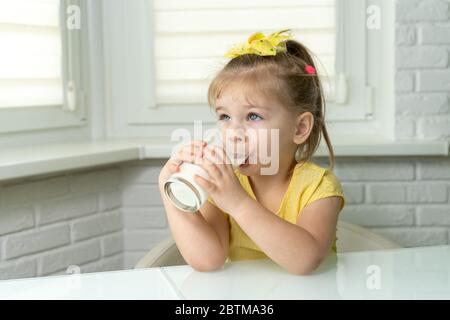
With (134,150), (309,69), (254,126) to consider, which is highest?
(309,69)

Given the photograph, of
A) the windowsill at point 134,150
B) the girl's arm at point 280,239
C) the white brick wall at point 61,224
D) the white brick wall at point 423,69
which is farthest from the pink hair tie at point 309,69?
the white brick wall at point 61,224

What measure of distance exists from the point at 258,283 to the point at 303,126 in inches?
18.0

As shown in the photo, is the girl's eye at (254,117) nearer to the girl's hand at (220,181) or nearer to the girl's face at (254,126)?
the girl's face at (254,126)

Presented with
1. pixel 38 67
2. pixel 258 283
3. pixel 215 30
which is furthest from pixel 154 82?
pixel 258 283

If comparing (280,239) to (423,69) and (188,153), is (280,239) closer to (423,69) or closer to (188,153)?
(188,153)

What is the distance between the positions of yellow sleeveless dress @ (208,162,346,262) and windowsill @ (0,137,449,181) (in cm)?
52

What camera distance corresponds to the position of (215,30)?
6.48ft

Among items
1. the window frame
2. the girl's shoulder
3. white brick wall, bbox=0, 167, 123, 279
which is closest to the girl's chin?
the girl's shoulder

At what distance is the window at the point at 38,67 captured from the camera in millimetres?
1711

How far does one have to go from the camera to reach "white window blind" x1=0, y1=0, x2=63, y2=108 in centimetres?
170

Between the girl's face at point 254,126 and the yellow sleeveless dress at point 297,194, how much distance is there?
7 centimetres

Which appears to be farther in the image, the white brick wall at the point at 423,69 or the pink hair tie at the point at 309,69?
the white brick wall at the point at 423,69

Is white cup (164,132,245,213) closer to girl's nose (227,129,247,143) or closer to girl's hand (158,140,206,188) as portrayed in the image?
A: girl's hand (158,140,206,188)

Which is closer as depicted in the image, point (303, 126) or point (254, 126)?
point (254, 126)
